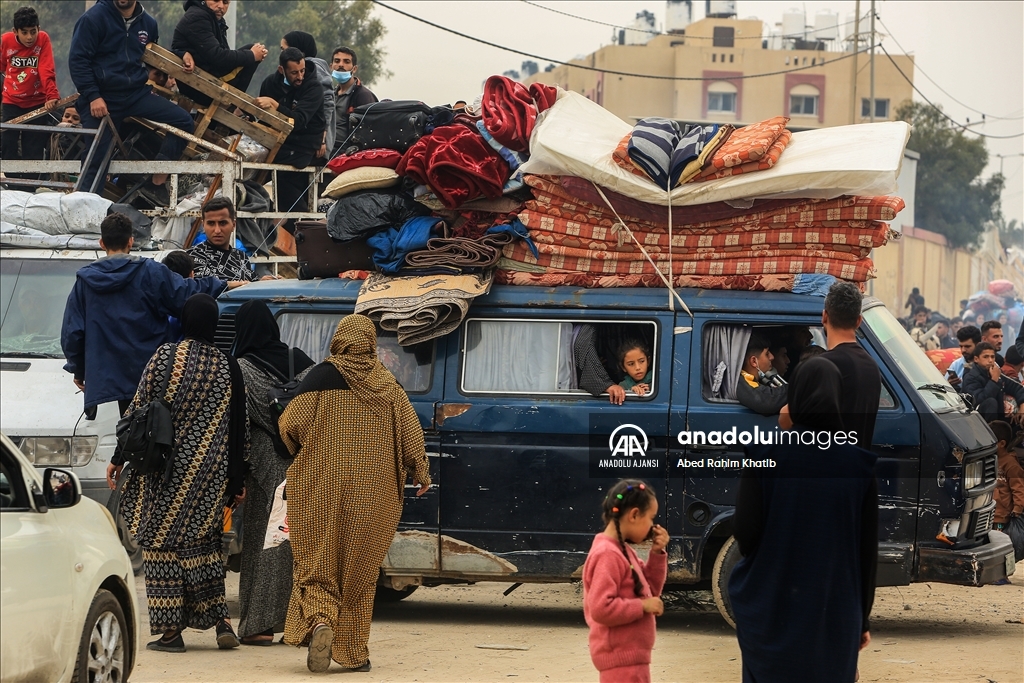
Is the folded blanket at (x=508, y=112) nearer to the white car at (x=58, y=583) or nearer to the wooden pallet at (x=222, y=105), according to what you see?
the white car at (x=58, y=583)

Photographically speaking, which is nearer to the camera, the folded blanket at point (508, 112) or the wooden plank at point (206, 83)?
the folded blanket at point (508, 112)

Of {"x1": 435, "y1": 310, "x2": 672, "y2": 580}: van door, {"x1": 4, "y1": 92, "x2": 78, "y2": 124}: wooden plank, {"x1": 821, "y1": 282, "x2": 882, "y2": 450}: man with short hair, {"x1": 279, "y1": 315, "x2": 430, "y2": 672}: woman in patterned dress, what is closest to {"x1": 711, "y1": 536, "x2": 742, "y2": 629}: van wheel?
{"x1": 435, "y1": 310, "x2": 672, "y2": 580}: van door

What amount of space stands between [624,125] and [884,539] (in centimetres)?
314

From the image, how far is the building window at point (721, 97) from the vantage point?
76312 millimetres

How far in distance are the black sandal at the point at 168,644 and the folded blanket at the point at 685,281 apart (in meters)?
2.64

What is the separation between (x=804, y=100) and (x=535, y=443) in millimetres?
72993

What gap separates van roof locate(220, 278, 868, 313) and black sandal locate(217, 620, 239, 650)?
1.94 meters

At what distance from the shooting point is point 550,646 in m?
7.21

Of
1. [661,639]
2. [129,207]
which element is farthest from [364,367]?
Answer: [129,207]

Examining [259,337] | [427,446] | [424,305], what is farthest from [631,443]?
[259,337]

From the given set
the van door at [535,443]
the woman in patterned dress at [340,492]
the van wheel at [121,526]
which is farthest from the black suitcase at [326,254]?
the van wheel at [121,526]

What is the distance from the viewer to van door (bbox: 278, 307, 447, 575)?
7441 millimetres

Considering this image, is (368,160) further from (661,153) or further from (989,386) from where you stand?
(989,386)

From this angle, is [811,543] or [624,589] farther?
[624,589]
